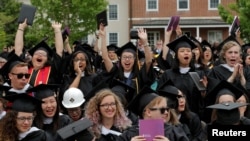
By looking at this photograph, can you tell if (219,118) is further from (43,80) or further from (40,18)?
(40,18)

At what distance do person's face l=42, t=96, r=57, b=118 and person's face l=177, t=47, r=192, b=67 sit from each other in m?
2.33

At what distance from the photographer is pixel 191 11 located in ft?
139

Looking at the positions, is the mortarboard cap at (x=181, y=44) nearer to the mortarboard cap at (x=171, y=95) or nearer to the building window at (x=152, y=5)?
the mortarboard cap at (x=171, y=95)

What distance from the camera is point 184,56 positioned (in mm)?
7918

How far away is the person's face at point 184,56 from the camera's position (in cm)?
791

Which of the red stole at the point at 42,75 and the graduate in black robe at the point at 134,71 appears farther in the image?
the graduate in black robe at the point at 134,71

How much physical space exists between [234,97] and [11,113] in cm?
256

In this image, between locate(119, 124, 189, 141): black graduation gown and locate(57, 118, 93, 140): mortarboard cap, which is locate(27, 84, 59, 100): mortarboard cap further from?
locate(119, 124, 189, 141): black graduation gown

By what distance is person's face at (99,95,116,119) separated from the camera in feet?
19.1

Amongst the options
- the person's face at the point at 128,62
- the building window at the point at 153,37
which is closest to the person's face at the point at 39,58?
the person's face at the point at 128,62

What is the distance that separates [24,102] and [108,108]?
0.87 meters

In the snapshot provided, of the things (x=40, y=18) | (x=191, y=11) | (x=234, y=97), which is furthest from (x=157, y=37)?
(x=234, y=97)

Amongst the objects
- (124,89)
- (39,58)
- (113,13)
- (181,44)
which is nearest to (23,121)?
(124,89)

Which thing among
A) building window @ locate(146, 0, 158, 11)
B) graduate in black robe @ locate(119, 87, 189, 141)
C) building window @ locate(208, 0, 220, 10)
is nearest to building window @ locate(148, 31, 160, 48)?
building window @ locate(146, 0, 158, 11)
